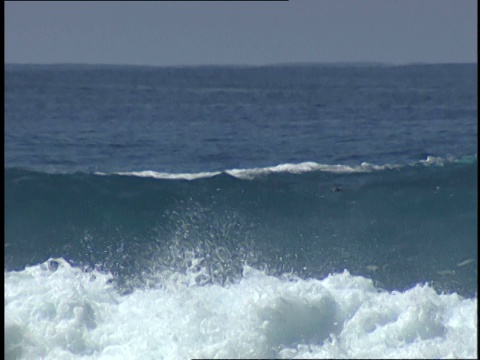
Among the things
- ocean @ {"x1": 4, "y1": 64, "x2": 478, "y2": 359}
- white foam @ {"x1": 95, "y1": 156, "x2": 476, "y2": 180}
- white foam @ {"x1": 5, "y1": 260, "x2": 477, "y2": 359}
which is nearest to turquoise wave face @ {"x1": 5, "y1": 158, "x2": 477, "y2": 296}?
ocean @ {"x1": 4, "y1": 64, "x2": 478, "y2": 359}

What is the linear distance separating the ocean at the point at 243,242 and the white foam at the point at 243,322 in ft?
0.08

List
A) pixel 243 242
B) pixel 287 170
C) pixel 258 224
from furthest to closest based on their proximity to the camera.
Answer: pixel 287 170
pixel 258 224
pixel 243 242

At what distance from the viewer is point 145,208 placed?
1958cm

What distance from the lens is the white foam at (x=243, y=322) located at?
39.6ft

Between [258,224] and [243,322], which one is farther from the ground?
[258,224]

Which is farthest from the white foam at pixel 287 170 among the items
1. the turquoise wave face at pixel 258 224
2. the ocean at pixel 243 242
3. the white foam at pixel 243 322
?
the white foam at pixel 243 322

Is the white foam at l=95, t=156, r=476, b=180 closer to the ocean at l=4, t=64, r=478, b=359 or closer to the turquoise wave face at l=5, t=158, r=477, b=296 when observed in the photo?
the ocean at l=4, t=64, r=478, b=359

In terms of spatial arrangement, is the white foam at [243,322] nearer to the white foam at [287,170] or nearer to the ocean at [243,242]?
the ocean at [243,242]

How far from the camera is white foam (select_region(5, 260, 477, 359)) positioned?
12078 mm

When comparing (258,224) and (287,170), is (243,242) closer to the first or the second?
(258,224)

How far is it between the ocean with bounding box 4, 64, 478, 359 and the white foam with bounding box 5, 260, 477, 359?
2 cm

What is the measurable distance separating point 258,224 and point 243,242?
1.48 meters

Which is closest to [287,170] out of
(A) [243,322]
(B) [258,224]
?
(B) [258,224]

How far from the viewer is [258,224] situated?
728 inches
